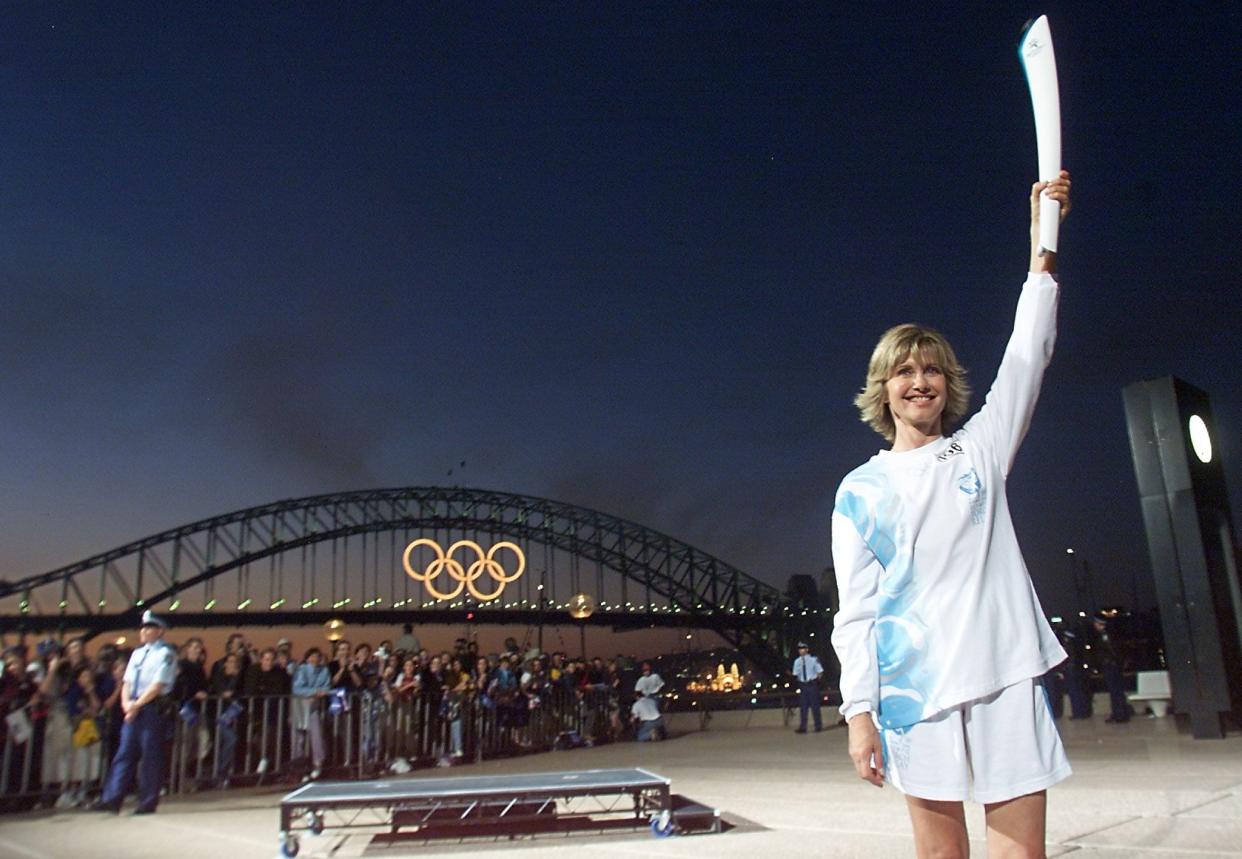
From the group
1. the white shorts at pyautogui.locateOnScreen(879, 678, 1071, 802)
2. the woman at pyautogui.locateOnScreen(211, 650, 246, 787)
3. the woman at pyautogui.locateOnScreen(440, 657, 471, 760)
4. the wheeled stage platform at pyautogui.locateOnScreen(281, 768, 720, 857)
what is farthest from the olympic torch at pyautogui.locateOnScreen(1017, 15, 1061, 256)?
the woman at pyautogui.locateOnScreen(440, 657, 471, 760)

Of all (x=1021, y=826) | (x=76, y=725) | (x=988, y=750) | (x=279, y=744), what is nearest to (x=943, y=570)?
(x=988, y=750)

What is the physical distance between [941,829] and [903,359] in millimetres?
1127

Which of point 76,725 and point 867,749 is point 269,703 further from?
point 867,749

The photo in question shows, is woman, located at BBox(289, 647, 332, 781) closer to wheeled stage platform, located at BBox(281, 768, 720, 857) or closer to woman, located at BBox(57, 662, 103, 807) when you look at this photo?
woman, located at BBox(57, 662, 103, 807)

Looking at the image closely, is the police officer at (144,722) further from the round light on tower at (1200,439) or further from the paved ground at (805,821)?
the round light on tower at (1200,439)

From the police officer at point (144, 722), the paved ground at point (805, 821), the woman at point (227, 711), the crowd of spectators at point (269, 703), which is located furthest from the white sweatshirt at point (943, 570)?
the woman at point (227, 711)

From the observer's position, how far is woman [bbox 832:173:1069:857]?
2133mm

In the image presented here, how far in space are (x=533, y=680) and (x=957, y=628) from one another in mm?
16920

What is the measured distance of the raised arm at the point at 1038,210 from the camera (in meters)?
2.42

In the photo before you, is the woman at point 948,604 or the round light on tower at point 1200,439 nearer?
the woman at point 948,604

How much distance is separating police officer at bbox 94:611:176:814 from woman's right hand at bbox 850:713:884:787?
866 centimetres

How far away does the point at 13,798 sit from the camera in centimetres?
1022

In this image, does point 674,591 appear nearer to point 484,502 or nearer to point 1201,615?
point 484,502

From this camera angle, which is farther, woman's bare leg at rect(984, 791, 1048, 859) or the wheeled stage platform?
the wheeled stage platform
